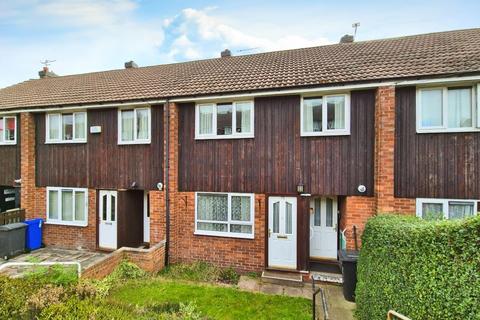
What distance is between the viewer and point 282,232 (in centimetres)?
735

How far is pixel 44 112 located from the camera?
9469 millimetres

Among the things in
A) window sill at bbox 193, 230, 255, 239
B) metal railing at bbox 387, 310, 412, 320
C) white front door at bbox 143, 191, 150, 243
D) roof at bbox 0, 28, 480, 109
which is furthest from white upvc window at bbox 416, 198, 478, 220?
white front door at bbox 143, 191, 150, 243

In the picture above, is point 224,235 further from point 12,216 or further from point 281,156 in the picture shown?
point 12,216

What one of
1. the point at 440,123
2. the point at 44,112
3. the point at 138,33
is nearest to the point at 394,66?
the point at 440,123

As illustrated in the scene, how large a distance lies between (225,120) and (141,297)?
5.42 m

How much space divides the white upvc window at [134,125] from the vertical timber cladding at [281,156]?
133cm

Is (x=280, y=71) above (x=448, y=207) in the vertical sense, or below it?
above

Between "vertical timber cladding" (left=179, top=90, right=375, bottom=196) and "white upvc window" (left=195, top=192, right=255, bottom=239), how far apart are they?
0.29 meters

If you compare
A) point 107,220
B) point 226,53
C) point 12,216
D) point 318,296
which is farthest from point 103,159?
point 318,296

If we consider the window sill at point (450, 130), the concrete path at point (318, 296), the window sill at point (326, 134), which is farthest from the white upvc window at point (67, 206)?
the window sill at point (450, 130)

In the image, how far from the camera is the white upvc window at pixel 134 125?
8.55 meters

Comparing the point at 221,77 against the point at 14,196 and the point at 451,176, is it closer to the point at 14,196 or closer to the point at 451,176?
the point at 451,176

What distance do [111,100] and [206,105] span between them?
11.5ft

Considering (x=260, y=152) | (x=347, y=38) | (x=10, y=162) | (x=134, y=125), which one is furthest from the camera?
(x=347, y=38)
